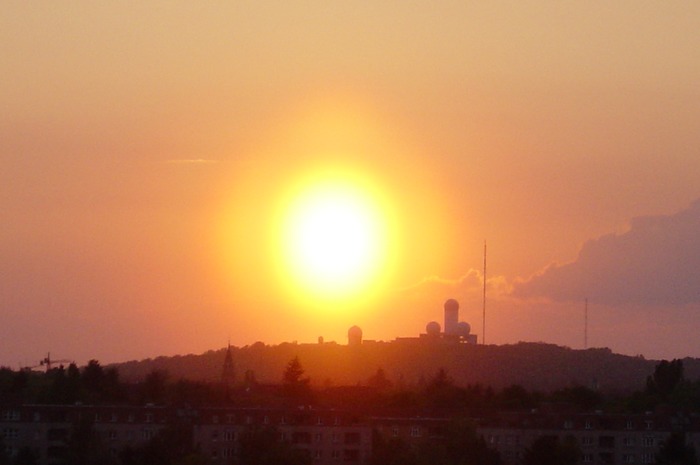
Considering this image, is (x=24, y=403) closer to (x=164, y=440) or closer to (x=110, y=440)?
(x=110, y=440)

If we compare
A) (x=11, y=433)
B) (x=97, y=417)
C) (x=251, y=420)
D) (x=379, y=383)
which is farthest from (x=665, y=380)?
(x=11, y=433)

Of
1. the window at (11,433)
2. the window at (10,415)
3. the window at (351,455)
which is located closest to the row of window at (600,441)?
the window at (351,455)

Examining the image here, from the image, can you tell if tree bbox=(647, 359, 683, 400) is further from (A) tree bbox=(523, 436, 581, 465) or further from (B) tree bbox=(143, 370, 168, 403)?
(A) tree bbox=(523, 436, 581, 465)

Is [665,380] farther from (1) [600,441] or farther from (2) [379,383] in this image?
(1) [600,441]

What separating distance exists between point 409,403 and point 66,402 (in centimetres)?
1894

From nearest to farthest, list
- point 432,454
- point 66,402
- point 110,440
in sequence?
point 432,454, point 110,440, point 66,402

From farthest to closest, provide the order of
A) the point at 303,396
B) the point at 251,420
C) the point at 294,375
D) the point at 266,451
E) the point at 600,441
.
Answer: the point at 294,375
the point at 303,396
the point at 600,441
the point at 251,420
the point at 266,451

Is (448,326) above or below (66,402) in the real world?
above

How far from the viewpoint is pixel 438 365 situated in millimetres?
134500

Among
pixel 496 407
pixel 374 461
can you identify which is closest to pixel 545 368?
pixel 496 407

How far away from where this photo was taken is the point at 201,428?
67188 mm

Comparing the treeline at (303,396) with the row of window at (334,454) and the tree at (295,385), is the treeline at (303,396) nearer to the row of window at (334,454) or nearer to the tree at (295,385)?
the tree at (295,385)

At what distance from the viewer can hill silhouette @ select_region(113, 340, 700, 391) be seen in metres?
135

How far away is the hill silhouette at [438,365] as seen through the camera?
135 meters
